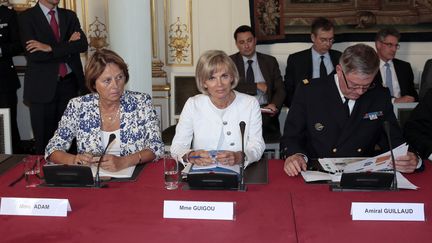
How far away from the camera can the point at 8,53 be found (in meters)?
5.22

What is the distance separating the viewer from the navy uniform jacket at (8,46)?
5227 millimetres

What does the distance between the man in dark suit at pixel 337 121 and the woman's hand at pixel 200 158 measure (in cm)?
45

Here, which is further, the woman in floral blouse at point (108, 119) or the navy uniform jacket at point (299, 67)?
the navy uniform jacket at point (299, 67)

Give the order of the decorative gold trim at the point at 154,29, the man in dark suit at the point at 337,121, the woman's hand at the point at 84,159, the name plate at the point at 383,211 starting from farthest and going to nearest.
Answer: the decorative gold trim at the point at 154,29 → the man in dark suit at the point at 337,121 → the woman's hand at the point at 84,159 → the name plate at the point at 383,211

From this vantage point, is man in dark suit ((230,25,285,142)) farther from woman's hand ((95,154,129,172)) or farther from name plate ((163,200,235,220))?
name plate ((163,200,235,220))

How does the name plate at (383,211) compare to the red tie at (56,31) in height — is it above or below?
below

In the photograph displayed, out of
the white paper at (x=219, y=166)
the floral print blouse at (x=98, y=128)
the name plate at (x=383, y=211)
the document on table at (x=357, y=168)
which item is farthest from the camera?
the floral print blouse at (x=98, y=128)

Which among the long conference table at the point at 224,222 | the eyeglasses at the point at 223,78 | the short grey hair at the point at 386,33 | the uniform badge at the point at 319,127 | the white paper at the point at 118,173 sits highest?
the short grey hair at the point at 386,33

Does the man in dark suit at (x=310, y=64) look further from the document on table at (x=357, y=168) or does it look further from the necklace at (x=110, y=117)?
the document on table at (x=357, y=168)

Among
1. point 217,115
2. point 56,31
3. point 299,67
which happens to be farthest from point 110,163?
point 299,67

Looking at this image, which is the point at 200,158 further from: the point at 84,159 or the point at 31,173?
the point at 31,173

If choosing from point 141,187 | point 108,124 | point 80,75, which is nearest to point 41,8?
point 80,75

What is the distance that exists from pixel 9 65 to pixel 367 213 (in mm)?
4151

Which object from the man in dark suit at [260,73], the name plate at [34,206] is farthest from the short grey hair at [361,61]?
the man in dark suit at [260,73]
